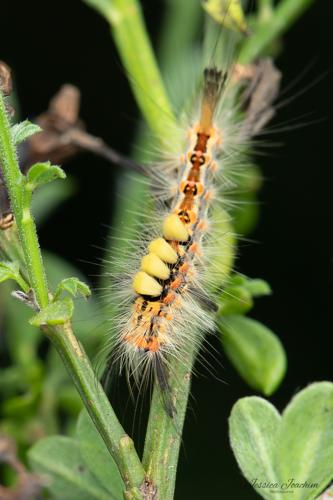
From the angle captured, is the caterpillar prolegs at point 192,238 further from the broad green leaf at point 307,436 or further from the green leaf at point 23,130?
the green leaf at point 23,130

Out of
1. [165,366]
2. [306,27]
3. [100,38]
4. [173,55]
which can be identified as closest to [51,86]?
[100,38]

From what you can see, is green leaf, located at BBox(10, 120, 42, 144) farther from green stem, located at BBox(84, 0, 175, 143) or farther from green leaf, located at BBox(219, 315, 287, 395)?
green stem, located at BBox(84, 0, 175, 143)

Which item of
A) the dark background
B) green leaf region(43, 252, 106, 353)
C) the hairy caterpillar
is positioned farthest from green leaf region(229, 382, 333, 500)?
the dark background

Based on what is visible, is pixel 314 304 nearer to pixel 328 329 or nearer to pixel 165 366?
pixel 328 329

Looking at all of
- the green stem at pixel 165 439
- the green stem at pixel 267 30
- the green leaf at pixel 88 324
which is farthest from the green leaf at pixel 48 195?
the green stem at pixel 165 439
